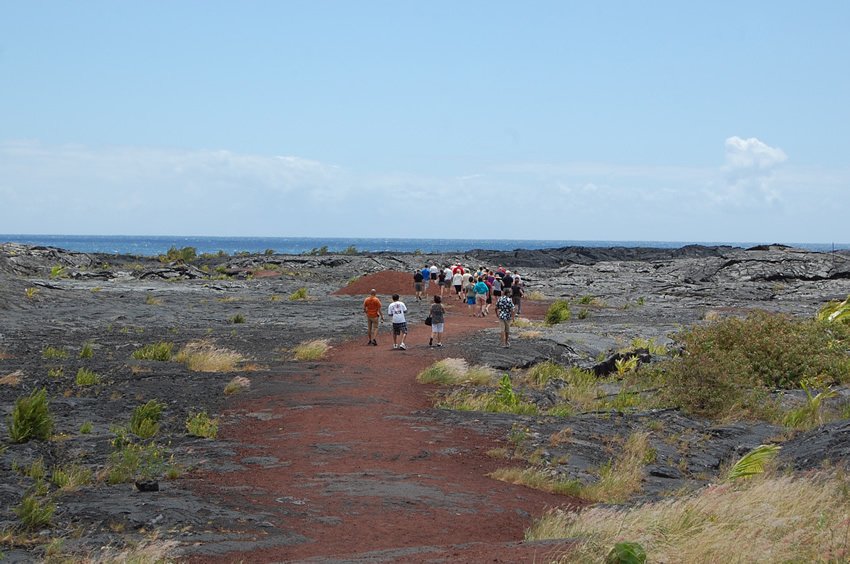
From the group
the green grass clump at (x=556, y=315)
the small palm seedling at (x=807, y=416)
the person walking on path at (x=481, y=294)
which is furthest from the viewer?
the green grass clump at (x=556, y=315)

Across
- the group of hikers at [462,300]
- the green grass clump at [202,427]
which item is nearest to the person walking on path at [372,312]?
the group of hikers at [462,300]

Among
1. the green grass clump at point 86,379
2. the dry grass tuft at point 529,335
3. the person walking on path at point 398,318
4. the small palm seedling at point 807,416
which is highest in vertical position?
the person walking on path at point 398,318

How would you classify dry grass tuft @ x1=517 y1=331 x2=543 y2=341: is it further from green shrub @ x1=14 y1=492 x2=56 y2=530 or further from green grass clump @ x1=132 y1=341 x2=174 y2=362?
green shrub @ x1=14 y1=492 x2=56 y2=530

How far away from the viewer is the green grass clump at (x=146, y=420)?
49.1 ft

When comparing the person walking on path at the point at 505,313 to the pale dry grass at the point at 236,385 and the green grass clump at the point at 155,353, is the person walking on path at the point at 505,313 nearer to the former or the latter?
the pale dry grass at the point at 236,385

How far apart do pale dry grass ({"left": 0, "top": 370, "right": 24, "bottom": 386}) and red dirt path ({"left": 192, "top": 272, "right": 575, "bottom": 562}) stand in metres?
5.06

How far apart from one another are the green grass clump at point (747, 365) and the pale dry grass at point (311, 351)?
891cm

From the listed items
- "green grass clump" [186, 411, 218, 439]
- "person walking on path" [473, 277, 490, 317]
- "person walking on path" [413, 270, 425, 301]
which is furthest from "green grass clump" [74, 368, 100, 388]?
"person walking on path" [413, 270, 425, 301]

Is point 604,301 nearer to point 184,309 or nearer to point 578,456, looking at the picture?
point 184,309

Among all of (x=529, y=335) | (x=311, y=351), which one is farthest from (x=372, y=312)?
(x=529, y=335)

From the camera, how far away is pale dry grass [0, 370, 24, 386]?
18516 mm

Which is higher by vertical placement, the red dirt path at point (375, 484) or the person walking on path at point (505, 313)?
the person walking on path at point (505, 313)

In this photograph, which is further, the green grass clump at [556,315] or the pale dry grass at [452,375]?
the green grass clump at [556,315]

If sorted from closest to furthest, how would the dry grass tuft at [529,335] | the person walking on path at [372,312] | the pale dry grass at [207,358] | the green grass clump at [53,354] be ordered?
the pale dry grass at [207,358] < the green grass clump at [53,354] < the person walking on path at [372,312] < the dry grass tuft at [529,335]
